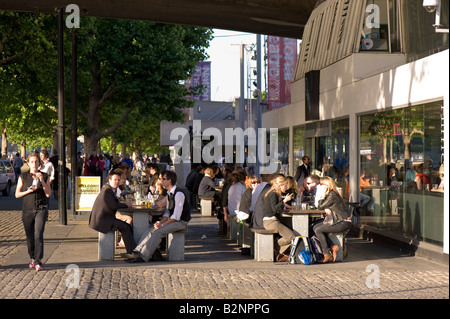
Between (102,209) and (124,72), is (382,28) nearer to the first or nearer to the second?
(102,209)

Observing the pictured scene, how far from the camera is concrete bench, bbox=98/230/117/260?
13.1m

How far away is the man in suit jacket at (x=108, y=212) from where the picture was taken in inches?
510

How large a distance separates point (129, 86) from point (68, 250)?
25920 mm

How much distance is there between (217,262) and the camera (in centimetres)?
1298

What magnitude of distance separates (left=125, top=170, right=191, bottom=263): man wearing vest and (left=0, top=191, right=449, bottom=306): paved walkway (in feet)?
0.90

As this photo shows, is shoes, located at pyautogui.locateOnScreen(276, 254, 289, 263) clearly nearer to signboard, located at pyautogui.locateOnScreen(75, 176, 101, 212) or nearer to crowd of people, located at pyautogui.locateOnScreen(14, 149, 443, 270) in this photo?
crowd of people, located at pyautogui.locateOnScreen(14, 149, 443, 270)

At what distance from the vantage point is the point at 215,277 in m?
11.3

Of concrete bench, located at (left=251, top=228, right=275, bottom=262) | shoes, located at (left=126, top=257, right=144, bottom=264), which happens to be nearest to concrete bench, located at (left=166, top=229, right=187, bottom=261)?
shoes, located at (left=126, top=257, right=144, bottom=264)

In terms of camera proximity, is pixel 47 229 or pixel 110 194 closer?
pixel 110 194

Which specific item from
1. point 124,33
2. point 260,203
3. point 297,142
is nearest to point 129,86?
point 124,33

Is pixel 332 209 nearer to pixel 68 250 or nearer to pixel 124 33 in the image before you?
pixel 68 250

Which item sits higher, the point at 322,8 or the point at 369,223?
the point at 322,8

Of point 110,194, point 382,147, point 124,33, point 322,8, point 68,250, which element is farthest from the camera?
point 124,33

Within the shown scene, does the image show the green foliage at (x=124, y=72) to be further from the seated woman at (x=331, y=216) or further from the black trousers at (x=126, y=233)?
the seated woman at (x=331, y=216)
